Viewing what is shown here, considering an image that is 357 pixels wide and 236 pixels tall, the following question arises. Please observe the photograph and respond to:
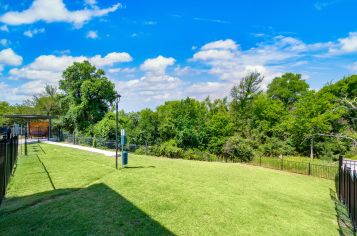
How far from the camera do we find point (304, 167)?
17.8m

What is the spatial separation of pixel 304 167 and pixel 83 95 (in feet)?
79.9

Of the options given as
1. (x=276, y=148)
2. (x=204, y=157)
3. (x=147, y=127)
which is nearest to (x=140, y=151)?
(x=147, y=127)

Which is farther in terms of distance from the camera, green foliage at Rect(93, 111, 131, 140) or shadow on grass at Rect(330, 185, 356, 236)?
A: green foliage at Rect(93, 111, 131, 140)

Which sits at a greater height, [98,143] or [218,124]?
[218,124]

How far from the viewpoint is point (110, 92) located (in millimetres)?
32281

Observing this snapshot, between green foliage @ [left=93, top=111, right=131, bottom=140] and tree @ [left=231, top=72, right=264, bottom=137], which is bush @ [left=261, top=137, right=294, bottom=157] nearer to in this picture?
tree @ [left=231, top=72, right=264, bottom=137]

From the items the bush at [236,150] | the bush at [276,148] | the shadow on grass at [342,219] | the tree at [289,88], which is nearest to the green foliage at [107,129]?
the bush at [236,150]

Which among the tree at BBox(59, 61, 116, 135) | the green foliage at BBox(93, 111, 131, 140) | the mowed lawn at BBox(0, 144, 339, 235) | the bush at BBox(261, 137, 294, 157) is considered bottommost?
the bush at BBox(261, 137, 294, 157)

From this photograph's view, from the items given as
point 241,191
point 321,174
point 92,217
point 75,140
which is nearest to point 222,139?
point 321,174

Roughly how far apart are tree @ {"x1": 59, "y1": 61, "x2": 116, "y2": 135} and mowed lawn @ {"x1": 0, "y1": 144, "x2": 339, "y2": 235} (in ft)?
68.4

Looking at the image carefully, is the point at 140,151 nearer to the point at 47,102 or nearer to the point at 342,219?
the point at 342,219

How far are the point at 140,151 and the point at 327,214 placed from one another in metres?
17.7

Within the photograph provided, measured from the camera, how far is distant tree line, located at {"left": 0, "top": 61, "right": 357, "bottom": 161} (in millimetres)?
28812

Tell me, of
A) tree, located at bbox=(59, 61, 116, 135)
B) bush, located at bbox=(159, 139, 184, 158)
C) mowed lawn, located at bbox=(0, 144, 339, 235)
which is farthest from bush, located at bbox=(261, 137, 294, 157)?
mowed lawn, located at bbox=(0, 144, 339, 235)
